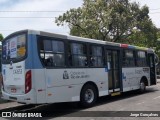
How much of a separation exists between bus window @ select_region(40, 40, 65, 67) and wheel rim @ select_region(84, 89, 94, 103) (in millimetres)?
1889

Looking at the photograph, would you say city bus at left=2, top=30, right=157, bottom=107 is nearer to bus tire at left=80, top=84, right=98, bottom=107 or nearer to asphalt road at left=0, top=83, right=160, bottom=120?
bus tire at left=80, top=84, right=98, bottom=107

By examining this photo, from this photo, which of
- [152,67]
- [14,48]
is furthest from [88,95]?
[152,67]

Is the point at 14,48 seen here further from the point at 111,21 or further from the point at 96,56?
the point at 111,21

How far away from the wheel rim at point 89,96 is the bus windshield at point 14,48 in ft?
11.0

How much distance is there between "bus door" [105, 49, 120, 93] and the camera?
14.0 metres

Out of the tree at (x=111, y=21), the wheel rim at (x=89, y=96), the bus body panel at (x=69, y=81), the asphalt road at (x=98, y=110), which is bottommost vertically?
the asphalt road at (x=98, y=110)

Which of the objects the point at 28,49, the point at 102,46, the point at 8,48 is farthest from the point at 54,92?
the point at 102,46

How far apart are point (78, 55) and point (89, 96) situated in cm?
184

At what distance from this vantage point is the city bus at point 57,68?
10.2 metres

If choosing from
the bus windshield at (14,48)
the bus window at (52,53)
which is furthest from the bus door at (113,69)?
the bus windshield at (14,48)

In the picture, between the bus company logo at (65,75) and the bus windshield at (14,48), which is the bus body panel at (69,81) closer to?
the bus company logo at (65,75)

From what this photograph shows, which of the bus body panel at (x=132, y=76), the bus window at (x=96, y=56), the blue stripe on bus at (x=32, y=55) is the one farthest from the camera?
the bus body panel at (x=132, y=76)

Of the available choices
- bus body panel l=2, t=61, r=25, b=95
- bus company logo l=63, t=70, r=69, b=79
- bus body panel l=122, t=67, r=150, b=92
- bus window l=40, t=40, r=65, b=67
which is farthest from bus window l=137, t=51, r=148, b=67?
bus body panel l=2, t=61, r=25, b=95

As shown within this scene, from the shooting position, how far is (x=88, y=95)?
12570 mm
